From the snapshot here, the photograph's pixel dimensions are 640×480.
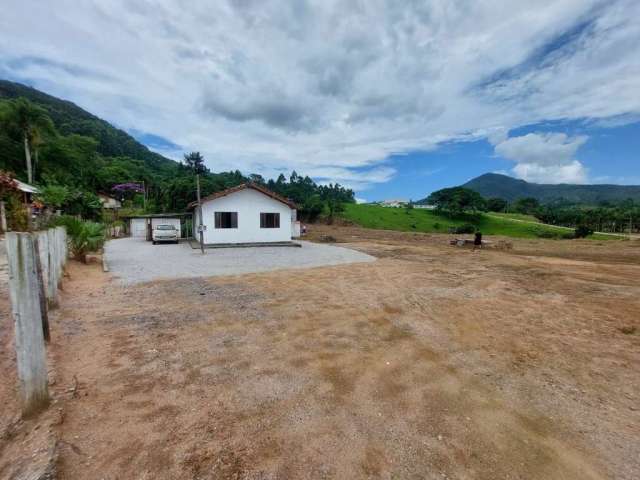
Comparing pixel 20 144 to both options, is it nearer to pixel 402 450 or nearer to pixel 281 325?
pixel 281 325

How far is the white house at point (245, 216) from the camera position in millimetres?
18391

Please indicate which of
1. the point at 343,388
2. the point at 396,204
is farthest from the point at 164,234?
the point at 396,204

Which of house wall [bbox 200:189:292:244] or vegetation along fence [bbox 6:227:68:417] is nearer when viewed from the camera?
vegetation along fence [bbox 6:227:68:417]

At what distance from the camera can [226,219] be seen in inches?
738

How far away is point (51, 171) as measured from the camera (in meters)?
36.8

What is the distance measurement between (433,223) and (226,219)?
38716 millimetres

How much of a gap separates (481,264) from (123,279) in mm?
13065

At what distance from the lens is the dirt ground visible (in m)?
2.32

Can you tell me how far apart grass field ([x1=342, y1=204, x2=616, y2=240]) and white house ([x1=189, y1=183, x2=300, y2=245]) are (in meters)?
24.1

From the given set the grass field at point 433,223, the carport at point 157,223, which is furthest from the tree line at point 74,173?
the grass field at point 433,223

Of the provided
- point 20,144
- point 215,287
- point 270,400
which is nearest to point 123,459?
point 270,400

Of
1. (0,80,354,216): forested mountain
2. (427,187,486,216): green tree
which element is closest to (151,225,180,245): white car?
(0,80,354,216): forested mountain

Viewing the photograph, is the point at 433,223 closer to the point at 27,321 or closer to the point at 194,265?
the point at 194,265

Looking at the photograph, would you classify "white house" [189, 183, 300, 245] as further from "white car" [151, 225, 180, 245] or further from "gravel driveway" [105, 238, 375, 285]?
"gravel driveway" [105, 238, 375, 285]
